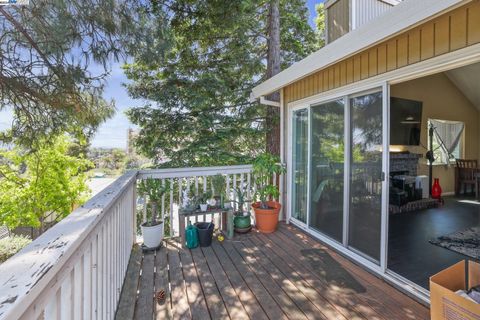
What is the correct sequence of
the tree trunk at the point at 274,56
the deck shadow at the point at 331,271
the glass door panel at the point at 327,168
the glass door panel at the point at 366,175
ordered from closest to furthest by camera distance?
the deck shadow at the point at 331,271
the glass door panel at the point at 366,175
the glass door panel at the point at 327,168
the tree trunk at the point at 274,56

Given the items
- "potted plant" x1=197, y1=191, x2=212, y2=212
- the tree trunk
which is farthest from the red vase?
"potted plant" x1=197, y1=191, x2=212, y2=212

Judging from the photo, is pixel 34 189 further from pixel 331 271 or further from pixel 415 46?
pixel 415 46

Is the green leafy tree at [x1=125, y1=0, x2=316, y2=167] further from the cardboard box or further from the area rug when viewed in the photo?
the cardboard box

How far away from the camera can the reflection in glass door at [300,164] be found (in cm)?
382

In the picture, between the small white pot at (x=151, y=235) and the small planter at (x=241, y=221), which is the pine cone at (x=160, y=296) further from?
the small planter at (x=241, y=221)

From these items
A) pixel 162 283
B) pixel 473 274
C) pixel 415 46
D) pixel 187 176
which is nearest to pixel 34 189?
pixel 187 176

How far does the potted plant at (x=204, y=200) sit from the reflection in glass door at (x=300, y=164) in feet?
4.53

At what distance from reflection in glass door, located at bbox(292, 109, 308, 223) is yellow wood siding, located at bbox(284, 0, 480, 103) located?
0.80 meters

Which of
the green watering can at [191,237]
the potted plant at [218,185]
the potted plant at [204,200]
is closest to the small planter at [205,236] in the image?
the green watering can at [191,237]

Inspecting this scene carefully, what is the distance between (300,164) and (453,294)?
2551 millimetres

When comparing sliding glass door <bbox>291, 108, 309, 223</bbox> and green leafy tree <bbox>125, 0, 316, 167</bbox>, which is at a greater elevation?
green leafy tree <bbox>125, 0, 316, 167</bbox>

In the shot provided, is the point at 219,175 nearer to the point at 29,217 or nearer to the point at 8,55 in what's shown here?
the point at 8,55

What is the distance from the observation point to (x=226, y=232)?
3748 mm

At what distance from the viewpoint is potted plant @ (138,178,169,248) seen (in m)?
3.18
